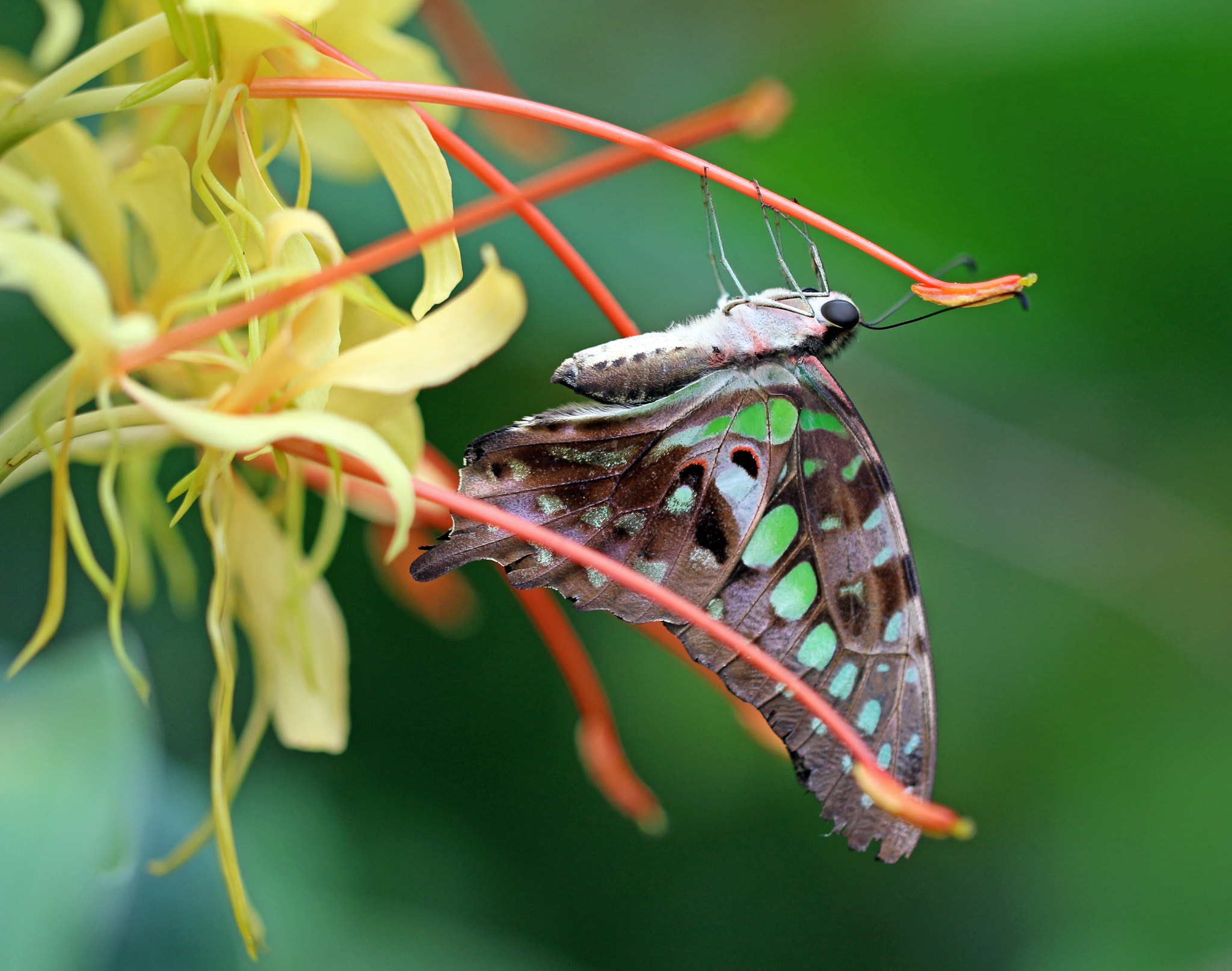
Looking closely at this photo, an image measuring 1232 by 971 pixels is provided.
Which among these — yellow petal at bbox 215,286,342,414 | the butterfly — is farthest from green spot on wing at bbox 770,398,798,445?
yellow petal at bbox 215,286,342,414

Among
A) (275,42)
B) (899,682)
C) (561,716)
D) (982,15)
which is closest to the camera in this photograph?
(275,42)

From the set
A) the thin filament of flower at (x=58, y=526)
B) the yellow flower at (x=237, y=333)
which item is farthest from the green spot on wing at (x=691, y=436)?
the thin filament of flower at (x=58, y=526)

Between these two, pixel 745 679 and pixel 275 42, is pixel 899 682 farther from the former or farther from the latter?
pixel 275 42

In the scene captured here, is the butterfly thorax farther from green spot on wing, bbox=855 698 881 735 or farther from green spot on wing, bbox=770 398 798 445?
green spot on wing, bbox=855 698 881 735

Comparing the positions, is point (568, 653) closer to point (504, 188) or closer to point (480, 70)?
point (504, 188)

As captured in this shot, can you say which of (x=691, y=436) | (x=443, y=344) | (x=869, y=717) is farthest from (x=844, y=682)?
(x=443, y=344)

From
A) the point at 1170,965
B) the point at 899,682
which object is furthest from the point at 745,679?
the point at 1170,965
